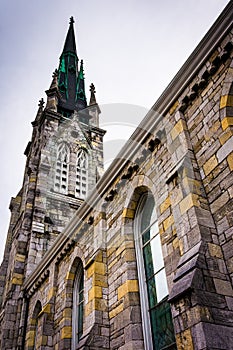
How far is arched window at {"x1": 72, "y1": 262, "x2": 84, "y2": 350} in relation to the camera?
9.16m

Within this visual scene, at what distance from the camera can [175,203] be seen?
6.06 meters

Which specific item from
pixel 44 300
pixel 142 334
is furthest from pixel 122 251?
pixel 44 300

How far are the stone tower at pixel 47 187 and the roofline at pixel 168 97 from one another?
5732 mm

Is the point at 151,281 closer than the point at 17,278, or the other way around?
the point at 151,281

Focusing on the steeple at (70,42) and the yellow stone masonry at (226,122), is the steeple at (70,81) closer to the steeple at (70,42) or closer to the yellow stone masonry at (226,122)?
the steeple at (70,42)

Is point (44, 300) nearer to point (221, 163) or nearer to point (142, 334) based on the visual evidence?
point (142, 334)

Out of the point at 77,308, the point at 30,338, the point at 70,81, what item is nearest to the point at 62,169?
the point at 30,338

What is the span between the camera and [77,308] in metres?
9.63

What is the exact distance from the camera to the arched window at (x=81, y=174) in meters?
20.0

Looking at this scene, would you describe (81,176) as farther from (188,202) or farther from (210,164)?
(188,202)

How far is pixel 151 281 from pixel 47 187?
1250cm

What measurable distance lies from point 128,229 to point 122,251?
48 centimetres

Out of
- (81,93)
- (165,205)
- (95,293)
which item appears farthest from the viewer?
(81,93)

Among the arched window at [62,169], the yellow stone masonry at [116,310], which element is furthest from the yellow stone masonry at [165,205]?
the arched window at [62,169]
